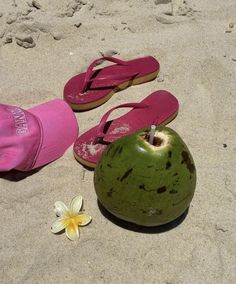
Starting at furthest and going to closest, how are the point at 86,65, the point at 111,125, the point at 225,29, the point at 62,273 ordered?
the point at 225,29 < the point at 86,65 < the point at 111,125 < the point at 62,273

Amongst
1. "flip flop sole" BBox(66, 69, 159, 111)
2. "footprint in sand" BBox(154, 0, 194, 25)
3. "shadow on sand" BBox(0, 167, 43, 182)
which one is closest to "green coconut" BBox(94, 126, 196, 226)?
"shadow on sand" BBox(0, 167, 43, 182)

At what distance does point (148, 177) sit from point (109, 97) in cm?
88

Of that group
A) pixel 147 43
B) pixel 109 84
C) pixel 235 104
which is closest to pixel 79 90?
pixel 109 84

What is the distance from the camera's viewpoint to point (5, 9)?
8.83 feet

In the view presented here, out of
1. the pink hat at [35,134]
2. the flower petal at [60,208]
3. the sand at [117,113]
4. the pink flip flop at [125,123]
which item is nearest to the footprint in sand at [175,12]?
the sand at [117,113]

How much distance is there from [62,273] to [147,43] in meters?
1.44

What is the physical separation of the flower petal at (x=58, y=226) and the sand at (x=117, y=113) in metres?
0.03

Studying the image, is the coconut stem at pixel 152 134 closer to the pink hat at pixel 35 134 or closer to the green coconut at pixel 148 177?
the green coconut at pixel 148 177

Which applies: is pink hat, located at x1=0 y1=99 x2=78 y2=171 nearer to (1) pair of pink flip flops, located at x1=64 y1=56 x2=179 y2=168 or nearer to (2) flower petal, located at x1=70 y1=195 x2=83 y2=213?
(1) pair of pink flip flops, located at x1=64 y1=56 x2=179 y2=168

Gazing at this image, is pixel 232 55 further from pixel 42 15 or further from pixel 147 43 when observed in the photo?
pixel 42 15

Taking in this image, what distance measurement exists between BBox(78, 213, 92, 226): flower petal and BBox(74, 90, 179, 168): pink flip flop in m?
0.25

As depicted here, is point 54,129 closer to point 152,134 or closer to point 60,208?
point 60,208

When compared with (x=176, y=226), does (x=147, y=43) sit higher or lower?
higher

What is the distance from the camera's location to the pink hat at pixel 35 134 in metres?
1.85
